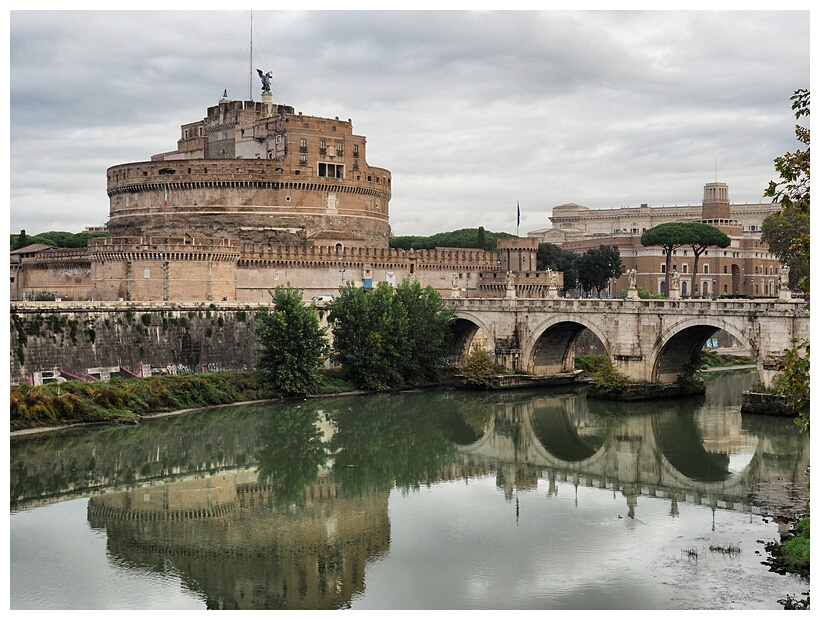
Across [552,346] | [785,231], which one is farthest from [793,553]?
[785,231]

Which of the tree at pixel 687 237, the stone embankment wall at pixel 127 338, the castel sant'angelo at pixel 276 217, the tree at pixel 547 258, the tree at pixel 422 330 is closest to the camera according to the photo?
the stone embankment wall at pixel 127 338

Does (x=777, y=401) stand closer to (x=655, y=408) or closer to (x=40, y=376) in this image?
(x=655, y=408)

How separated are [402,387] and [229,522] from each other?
1805 centimetres

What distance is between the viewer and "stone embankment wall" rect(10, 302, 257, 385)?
31.2 meters

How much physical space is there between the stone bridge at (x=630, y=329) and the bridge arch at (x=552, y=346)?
0.12 feet

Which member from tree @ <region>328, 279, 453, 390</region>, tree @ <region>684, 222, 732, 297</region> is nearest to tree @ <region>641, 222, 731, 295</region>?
tree @ <region>684, 222, 732, 297</region>

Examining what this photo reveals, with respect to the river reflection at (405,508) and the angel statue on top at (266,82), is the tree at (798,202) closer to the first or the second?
the river reflection at (405,508)

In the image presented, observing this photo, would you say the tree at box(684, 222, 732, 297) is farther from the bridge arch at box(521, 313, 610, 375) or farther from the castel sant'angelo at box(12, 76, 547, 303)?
the bridge arch at box(521, 313, 610, 375)

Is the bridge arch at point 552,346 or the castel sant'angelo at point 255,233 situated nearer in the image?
the bridge arch at point 552,346

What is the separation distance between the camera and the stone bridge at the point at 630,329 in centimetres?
3027

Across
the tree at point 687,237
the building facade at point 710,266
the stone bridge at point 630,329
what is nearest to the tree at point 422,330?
the stone bridge at point 630,329

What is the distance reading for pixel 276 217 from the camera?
1927 inches
